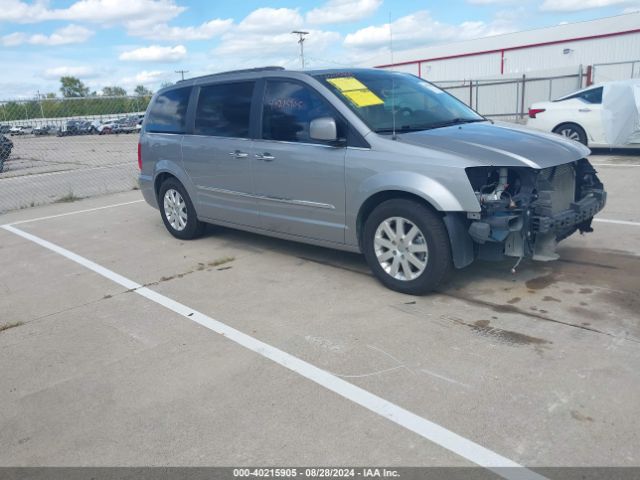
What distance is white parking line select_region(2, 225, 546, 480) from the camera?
8.46 ft

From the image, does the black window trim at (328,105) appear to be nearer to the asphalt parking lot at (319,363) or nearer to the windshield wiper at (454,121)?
the windshield wiper at (454,121)

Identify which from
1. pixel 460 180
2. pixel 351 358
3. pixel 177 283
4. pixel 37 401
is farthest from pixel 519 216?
pixel 37 401

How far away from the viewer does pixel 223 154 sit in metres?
5.94

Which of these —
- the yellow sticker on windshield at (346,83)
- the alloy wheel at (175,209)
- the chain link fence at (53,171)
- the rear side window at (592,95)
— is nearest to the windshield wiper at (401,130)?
the yellow sticker on windshield at (346,83)

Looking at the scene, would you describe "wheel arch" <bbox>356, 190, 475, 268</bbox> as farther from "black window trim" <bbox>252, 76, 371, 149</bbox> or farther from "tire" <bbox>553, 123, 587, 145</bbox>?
"tire" <bbox>553, 123, 587, 145</bbox>

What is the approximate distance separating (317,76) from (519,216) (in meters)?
2.25

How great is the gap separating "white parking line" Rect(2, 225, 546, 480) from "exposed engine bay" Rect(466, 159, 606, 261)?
5.41 ft

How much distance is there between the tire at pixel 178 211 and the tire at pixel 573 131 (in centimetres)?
880

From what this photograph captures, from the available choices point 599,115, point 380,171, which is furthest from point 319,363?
point 599,115

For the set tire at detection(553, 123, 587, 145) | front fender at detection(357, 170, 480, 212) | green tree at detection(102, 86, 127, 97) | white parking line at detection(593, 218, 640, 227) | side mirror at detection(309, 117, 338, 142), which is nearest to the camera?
front fender at detection(357, 170, 480, 212)

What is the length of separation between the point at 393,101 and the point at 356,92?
0.38 meters

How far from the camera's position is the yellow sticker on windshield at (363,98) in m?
4.95

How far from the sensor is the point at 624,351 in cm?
349

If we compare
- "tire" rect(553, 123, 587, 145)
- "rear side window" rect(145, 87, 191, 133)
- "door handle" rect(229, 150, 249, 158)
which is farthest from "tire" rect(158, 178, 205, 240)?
"tire" rect(553, 123, 587, 145)
